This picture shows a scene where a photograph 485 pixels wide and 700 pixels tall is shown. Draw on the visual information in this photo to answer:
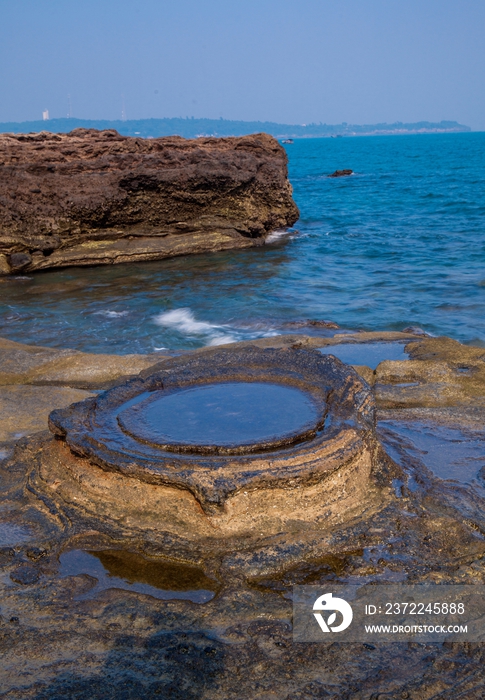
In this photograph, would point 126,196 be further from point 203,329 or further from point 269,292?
point 203,329

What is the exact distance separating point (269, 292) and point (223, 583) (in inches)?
390

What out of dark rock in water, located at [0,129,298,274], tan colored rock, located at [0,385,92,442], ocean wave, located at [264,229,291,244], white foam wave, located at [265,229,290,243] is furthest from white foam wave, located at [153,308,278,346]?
white foam wave, located at [265,229,290,243]

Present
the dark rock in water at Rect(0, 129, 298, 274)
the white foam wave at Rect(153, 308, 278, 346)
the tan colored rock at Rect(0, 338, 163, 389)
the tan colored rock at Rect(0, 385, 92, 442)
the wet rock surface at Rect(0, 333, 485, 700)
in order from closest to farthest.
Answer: the wet rock surface at Rect(0, 333, 485, 700) < the tan colored rock at Rect(0, 385, 92, 442) < the tan colored rock at Rect(0, 338, 163, 389) < the white foam wave at Rect(153, 308, 278, 346) < the dark rock in water at Rect(0, 129, 298, 274)

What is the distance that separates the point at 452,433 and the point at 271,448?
1834 mm

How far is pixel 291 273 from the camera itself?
14711 mm

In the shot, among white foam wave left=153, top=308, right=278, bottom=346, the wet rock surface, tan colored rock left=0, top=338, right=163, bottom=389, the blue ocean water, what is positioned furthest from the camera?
the blue ocean water

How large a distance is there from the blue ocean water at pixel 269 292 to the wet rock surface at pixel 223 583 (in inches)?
214

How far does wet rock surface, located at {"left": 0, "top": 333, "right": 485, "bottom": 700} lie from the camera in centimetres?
255

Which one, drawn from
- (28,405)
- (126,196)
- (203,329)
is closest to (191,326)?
(203,329)

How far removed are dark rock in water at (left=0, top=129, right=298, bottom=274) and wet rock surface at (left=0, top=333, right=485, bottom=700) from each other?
10698mm

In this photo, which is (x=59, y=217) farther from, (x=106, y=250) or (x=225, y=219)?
(x=225, y=219)

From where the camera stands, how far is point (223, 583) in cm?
323

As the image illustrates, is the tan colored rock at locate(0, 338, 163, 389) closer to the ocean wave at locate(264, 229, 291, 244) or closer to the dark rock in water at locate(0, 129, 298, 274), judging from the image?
the dark rock in water at locate(0, 129, 298, 274)

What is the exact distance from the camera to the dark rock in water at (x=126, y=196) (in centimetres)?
1439
